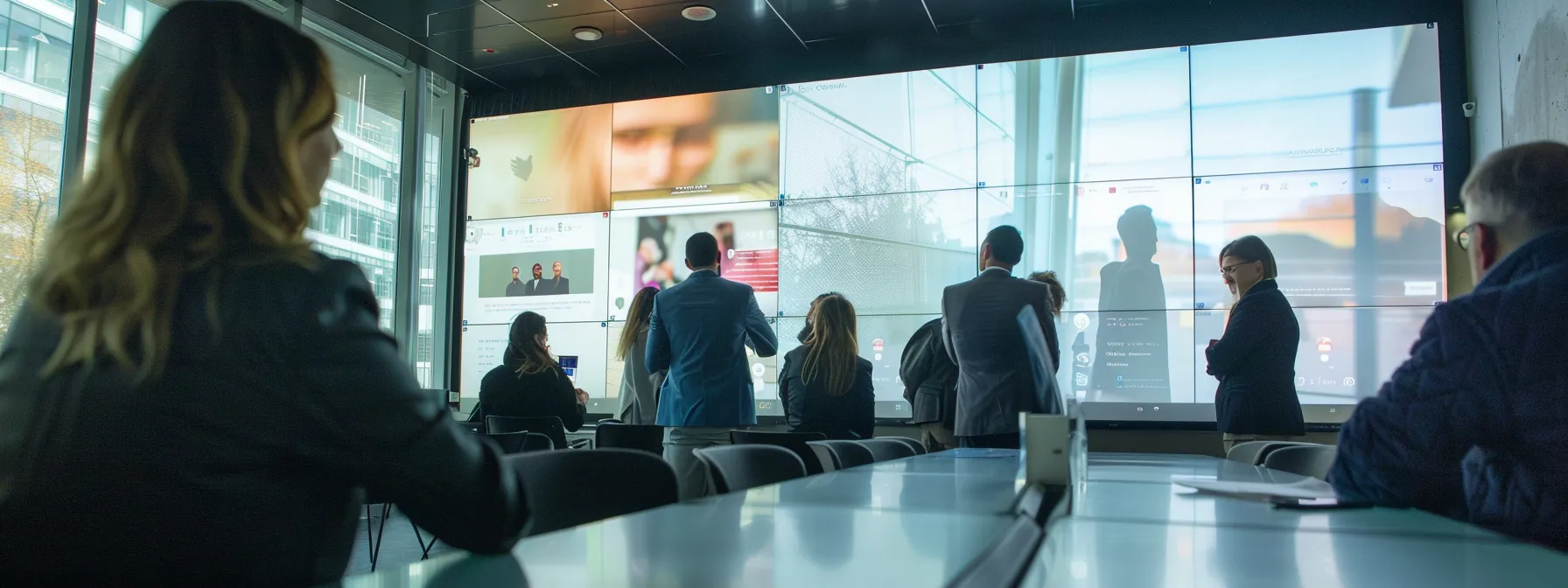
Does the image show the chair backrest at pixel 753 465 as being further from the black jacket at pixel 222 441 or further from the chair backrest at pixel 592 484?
the black jacket at pixel 222 441

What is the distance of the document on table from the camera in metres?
1.52

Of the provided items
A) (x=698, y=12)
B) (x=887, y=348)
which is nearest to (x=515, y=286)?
(x=698, y=12)

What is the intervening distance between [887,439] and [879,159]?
2964 millimetres

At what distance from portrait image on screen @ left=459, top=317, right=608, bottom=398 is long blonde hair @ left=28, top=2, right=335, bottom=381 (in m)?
5.29

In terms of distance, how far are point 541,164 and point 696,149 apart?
3.70 ft

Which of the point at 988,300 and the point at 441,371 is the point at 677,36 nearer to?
the point at 441,371

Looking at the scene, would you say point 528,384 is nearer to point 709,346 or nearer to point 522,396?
point 522,396

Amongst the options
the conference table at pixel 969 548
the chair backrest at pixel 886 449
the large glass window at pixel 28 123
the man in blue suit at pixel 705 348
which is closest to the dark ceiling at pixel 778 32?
the large glass window at pixel 28 123

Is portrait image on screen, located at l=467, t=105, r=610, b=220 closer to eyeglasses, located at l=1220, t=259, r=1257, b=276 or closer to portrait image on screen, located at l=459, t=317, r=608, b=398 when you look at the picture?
portrait image on screen, located at l=459, t=317, r=608, b=398

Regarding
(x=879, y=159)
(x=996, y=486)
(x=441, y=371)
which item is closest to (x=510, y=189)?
(x=441, y=371)

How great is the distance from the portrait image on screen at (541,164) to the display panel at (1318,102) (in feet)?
11.8

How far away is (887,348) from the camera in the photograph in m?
5.80

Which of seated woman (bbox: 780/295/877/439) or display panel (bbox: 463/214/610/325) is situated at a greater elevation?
display panel (bbox: 463/214/610/325)

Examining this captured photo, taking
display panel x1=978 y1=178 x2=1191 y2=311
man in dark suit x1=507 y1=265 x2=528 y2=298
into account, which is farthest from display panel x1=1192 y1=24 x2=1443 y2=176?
man in dark suit x1=507 y1=265 x2=528 y2=298
